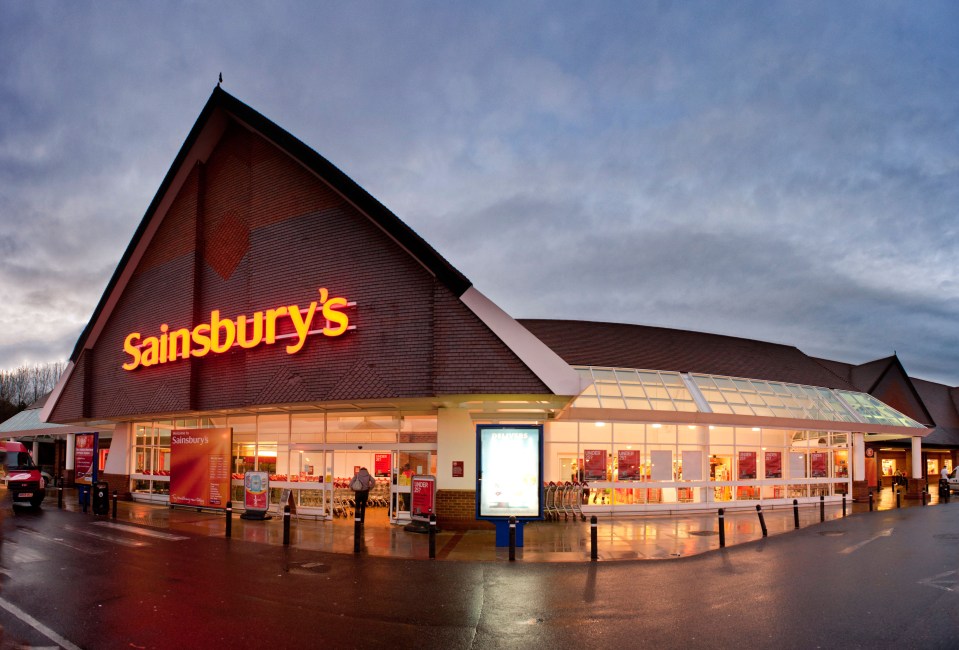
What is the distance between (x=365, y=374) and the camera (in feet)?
→ 62.8

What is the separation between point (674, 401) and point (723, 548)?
10.2 m

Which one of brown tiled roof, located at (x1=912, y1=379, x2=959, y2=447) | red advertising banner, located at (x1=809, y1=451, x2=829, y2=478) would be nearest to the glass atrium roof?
red advertising banner, located at (x1=809, y1=451, x2=829, y2=478)

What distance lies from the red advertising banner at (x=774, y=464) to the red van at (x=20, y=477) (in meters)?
28.7

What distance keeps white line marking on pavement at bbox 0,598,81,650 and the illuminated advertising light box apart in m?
9.10

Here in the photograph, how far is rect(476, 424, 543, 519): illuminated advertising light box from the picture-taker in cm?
1592

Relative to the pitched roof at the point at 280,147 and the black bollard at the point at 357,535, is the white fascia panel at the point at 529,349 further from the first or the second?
the black bollard at the point at 357,535

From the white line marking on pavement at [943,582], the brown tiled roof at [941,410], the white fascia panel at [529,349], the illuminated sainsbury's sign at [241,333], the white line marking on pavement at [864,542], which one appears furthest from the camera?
the brown tiled roof at [941,410]

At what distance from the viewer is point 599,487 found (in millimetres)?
23297

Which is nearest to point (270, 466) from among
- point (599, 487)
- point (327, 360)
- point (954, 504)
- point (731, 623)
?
point (327, 360)

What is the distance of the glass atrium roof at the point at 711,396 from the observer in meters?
24.9

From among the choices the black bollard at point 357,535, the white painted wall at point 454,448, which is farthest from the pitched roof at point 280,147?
the black bollard at point 357,535

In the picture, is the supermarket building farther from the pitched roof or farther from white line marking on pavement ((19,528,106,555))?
white line marking on pavement ((19,528,106,555))

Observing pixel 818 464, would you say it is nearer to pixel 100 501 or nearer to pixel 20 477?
pixel 100 501

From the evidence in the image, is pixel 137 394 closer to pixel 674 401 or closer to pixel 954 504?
pixel 674 401
